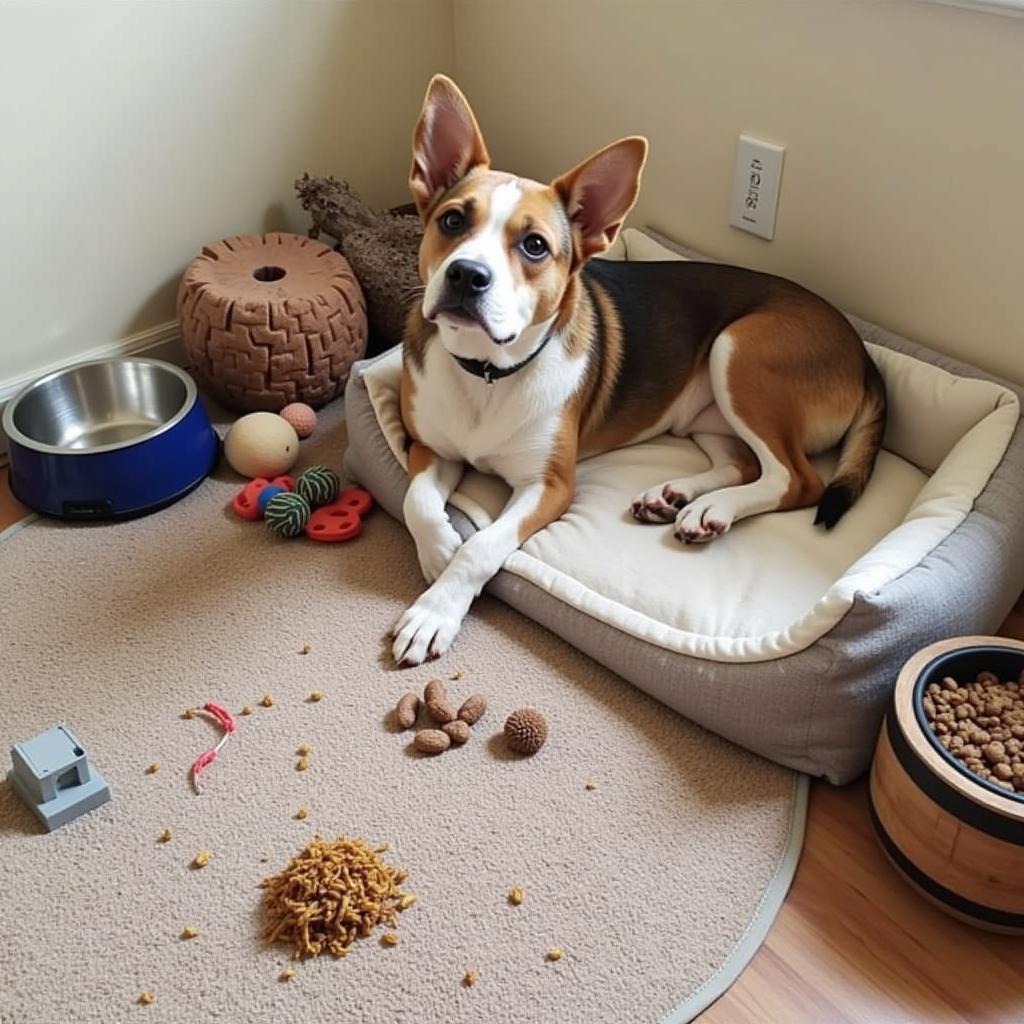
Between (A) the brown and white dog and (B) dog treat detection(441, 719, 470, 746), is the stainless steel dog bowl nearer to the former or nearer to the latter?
(A) the brown and white dog

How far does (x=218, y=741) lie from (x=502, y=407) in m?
0.74

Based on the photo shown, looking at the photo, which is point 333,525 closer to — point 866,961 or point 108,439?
point 108,439

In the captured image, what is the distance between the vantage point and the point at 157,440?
2.13 m

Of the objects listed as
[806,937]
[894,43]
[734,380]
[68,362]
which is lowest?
[806,937]

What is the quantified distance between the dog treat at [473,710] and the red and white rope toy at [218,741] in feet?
1.19

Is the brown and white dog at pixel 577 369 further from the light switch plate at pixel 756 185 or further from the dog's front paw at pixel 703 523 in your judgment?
the light switch plate at pixel 756 185

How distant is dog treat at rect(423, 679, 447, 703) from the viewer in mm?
1756

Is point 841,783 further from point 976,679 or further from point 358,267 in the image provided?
point 358,267

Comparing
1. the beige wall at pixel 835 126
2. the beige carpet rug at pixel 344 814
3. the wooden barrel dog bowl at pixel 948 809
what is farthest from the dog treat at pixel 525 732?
the beige wall at pixel 835 126

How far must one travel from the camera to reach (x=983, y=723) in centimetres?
151

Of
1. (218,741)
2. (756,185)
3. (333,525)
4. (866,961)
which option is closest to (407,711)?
(218,741)

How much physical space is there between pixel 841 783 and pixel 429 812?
0.61 meters

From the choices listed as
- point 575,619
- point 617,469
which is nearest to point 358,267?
point 617,469

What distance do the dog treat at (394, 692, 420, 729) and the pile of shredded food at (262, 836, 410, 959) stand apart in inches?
9.9
